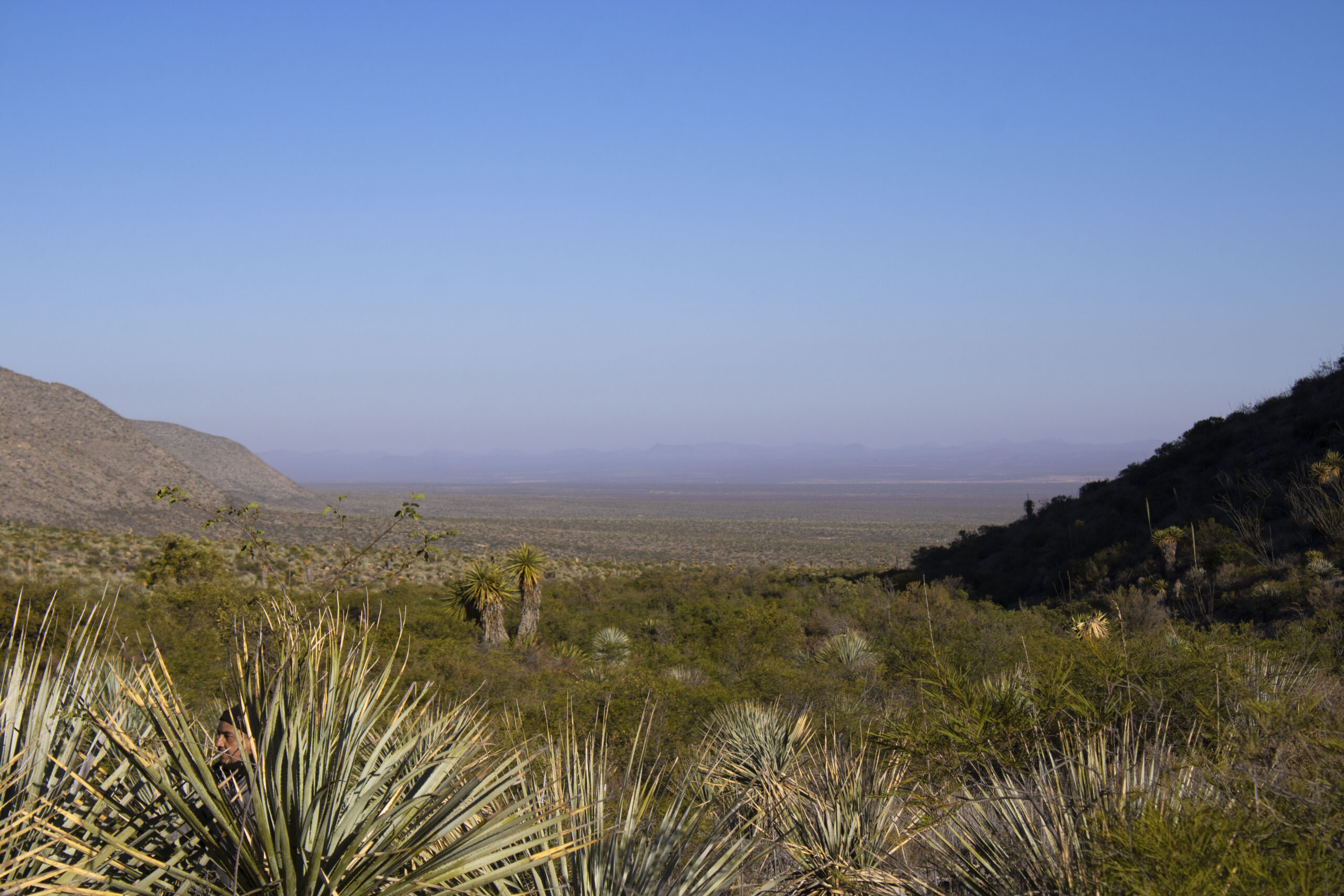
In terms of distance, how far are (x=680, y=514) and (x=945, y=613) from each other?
80.2 metres

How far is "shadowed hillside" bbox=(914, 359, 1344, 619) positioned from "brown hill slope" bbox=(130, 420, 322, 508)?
90.6m

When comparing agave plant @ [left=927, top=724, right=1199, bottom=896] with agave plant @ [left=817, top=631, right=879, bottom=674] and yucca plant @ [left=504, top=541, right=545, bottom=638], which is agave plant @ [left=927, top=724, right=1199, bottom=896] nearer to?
agave plant @ [left=817, top=631, right=879, bottom=674]

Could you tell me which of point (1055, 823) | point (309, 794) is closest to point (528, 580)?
point (1055, 823)

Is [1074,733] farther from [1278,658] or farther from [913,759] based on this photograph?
[1278,658]

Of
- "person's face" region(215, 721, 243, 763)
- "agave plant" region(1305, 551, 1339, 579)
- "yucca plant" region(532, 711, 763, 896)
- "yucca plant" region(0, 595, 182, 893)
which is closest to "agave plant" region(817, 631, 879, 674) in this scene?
"agave plant" region(1305, 551, 1339, 579)

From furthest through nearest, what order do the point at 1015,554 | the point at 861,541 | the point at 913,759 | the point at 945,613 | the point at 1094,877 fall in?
1. the point at 861,541
2. the point at 1015,554
3. the point at 945,613
4. the point at 913,759
5. the point at 1094,877

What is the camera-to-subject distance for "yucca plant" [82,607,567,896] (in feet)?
8.04

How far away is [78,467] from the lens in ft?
179

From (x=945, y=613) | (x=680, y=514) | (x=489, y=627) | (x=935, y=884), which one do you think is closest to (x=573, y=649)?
(x=489, y=627)

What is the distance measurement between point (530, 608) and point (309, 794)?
18707 mm

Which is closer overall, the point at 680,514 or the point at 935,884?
the point at 935,884

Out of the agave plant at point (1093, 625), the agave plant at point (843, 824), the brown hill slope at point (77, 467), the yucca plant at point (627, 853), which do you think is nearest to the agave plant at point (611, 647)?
the agave plant at point (1093, 625)

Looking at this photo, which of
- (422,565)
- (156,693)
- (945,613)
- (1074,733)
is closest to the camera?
(156,693)

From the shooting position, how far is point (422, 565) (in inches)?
1398
